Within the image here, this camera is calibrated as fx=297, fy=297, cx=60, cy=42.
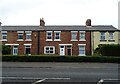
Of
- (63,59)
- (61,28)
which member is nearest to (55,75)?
(63,59)

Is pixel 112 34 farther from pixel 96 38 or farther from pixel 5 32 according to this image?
pixel 5 32

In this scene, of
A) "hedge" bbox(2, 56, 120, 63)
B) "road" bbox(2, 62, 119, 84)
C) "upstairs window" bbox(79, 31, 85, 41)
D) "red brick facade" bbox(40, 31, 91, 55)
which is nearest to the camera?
"road" bbox(2, 62, 119, 84)

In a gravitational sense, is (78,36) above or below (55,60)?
above

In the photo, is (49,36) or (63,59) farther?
(49,36)

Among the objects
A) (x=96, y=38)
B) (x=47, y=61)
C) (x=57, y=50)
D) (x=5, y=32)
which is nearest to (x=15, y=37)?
(x=5, y=32)

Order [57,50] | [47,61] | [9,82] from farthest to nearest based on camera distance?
[57,50] < [47,61] < [9,82]

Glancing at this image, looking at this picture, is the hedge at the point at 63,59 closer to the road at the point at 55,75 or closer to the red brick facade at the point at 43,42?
the road at the point at 55,75

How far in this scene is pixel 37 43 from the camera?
50.5 metres

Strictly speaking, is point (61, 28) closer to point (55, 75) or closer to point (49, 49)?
point (49, 49)

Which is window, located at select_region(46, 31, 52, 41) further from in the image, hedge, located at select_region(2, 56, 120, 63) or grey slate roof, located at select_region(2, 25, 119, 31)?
hedge, located at select_region(2, 56, 120, 63)

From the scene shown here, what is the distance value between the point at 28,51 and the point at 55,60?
1640cm

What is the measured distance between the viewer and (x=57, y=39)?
166 feet

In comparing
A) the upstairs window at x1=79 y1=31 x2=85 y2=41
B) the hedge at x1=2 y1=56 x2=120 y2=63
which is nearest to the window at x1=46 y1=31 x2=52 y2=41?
the upstairs window at x1=79 y1=31 x2=85 y2=41

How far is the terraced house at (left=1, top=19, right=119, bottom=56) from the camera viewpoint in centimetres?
5025
